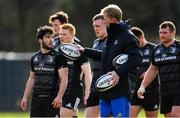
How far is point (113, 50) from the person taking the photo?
12117mm

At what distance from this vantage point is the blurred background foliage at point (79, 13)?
141 ft

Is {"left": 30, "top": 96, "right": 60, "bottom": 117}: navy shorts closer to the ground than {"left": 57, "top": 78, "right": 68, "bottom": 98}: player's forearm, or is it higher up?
closer to the ground

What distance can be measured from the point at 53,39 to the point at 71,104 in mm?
1211

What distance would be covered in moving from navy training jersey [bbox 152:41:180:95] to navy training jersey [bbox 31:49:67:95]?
5.43 ft

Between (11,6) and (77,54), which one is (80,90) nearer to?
(77,54)

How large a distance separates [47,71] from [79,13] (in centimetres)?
2972

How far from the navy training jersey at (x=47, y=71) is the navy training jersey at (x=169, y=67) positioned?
1.65 m

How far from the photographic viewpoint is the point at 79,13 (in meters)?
44.1

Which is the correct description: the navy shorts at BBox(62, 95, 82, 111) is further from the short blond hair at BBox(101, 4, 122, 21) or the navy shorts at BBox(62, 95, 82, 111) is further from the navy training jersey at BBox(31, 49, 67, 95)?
the short blond hair at BBox(101, 4, 122, 21)

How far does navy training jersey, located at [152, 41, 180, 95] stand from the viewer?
14.1 meters

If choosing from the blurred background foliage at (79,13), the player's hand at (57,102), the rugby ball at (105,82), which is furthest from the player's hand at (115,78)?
the blurred background foliage at (79,13)

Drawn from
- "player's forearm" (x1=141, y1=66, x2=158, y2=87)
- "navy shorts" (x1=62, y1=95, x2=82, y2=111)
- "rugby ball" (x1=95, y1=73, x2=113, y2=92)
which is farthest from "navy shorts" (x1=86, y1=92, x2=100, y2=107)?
"rugby ball" (x1=95, y1=73, x2=113, y2=92)

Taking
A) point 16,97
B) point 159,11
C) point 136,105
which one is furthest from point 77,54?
point 159,11

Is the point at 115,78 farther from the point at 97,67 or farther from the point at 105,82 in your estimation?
the point at 97,67
